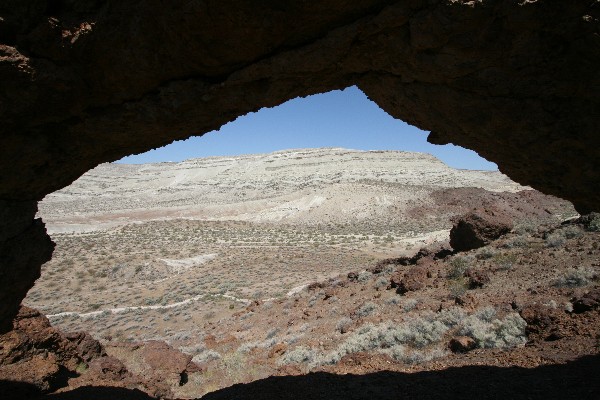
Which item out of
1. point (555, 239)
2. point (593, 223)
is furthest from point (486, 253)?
point (593, 223)

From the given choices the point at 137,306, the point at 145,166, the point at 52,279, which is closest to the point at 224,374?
the point at 137,306

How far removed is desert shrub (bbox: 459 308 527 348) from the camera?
840 cm

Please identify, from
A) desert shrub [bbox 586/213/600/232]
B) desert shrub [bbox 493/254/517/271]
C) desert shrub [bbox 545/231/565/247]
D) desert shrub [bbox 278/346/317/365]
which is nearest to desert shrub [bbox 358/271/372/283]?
desert shrub [bbox 493/254/517/271]

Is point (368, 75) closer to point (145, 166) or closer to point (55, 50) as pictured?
point (55, 50)

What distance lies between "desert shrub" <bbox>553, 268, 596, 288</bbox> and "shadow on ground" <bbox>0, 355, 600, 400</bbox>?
11.3 ft

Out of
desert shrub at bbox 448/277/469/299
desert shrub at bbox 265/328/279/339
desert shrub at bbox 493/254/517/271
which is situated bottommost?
desert shrub at bbox 265/328/279/339

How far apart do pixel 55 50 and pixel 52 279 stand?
26972 millimetres

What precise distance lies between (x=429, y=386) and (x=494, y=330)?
9.55 feet

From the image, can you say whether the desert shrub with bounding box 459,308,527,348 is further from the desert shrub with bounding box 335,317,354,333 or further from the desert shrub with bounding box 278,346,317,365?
the desert shrub with bounding box 278,346,317,365

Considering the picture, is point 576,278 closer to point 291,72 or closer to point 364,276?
point 364,276

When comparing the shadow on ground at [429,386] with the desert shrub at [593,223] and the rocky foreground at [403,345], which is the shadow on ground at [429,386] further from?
the desert shrub at [593,223]

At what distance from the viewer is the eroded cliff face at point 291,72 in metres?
4.42

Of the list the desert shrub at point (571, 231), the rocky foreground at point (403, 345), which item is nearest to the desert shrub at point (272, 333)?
the rocky foreground at point (403, 345)

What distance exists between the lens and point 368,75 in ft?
18.9
